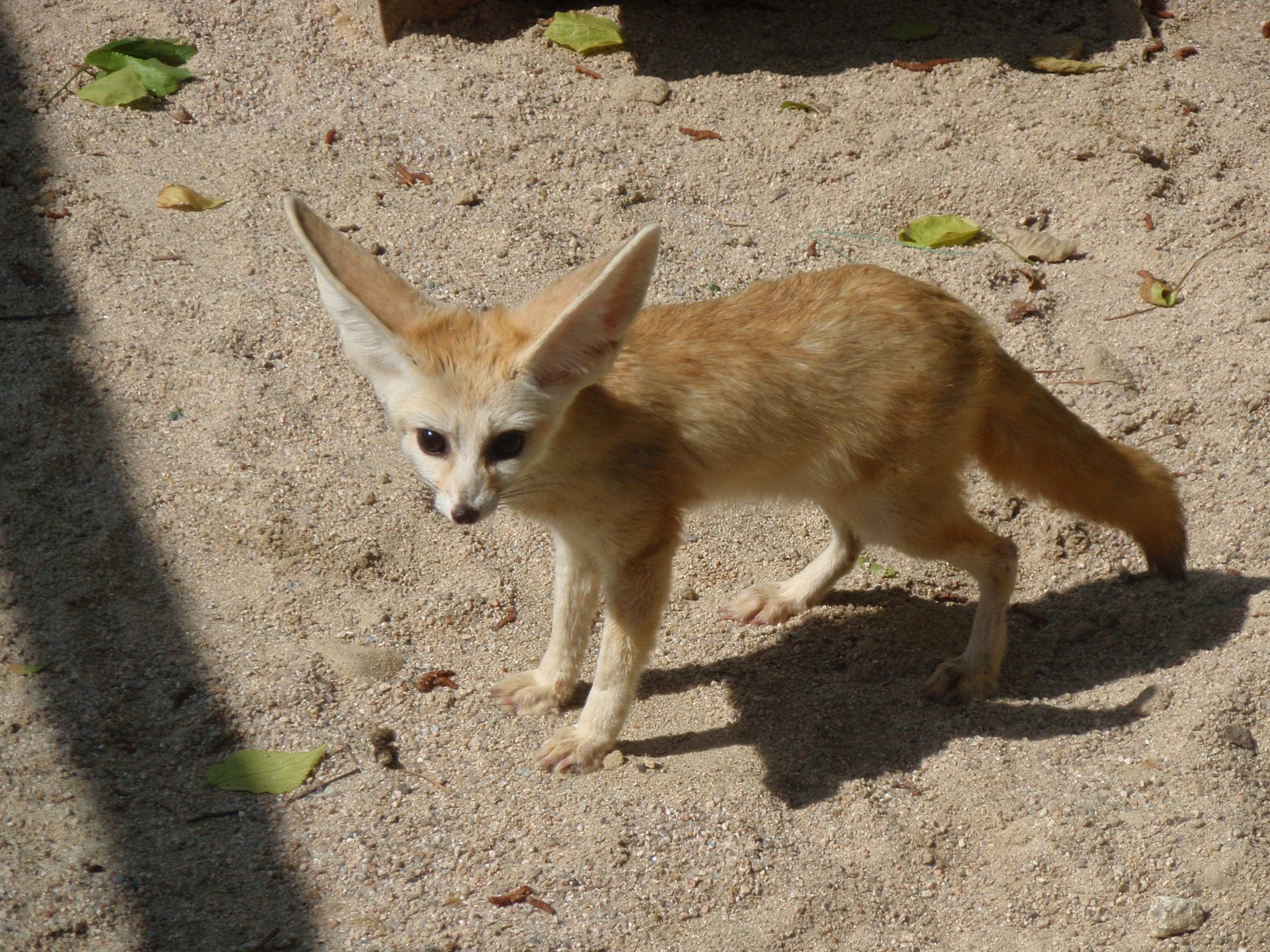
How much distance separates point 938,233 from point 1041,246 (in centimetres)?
46

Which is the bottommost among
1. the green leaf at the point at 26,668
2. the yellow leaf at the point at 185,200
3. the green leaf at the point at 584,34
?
the green leaf at the point at 26,668

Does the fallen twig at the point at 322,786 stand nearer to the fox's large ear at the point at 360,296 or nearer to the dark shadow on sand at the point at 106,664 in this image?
the dark shadow on sand at the point at 106,664

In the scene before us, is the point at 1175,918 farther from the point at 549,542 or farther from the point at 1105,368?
the point at 1105,368

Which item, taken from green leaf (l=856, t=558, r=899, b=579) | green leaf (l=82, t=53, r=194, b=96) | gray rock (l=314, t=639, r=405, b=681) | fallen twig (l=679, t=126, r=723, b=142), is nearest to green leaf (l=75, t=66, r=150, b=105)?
green leaf (l=82, t=53, r=194, b=96)

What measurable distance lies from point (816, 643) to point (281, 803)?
1907 mm

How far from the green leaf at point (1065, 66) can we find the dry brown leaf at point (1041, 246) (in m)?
1.20

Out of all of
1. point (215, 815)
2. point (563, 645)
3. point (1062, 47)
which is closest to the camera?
point (215, 815)

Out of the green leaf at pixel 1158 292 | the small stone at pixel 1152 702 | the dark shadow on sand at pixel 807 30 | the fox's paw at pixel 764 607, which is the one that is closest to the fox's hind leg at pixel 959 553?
the small stone at pixel 1152 702

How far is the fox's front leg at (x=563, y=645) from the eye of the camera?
3.57 metres

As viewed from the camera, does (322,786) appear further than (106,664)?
No

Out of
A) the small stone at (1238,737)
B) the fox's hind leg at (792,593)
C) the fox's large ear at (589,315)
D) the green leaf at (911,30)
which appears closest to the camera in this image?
the fox's large ear at (589,315)

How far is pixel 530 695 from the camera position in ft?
12.3

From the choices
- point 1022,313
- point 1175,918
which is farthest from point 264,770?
point 1022,313

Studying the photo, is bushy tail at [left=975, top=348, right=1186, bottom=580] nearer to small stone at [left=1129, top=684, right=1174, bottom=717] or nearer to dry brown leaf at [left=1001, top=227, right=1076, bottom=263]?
small stone at [left=1129, top=684, right=1174, bottom=717]
